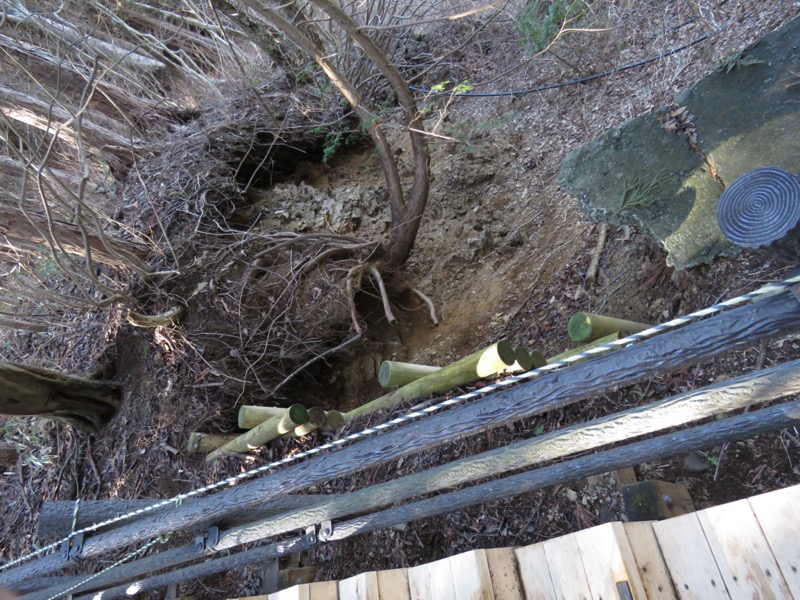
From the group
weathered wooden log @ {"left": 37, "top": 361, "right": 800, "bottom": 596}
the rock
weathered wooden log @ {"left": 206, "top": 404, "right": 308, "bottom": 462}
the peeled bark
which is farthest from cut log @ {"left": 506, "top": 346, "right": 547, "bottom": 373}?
the peeled bark

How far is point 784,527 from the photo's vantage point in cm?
169

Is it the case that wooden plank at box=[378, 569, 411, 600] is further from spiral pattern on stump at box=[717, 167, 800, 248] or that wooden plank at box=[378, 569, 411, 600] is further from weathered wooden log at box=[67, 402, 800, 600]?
spiral pattern on stump at box=[717, 167, 800, 248]

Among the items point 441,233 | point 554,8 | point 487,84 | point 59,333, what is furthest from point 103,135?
point 554,8

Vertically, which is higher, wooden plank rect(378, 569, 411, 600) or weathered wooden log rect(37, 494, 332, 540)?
weathered wooden log rect(37, 494, 332, 540)

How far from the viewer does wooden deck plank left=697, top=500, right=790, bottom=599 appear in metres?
1.71

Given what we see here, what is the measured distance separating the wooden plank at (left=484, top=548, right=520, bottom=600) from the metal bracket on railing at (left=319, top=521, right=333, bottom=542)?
137 cm

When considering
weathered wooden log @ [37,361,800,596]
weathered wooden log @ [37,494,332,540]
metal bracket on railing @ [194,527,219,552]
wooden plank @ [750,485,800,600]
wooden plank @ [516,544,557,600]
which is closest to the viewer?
wooden plank @ [750,485,800,600]

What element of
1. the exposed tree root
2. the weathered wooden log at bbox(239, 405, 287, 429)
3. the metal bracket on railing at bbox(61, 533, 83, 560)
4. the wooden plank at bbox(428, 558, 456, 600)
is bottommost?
the wooden plank at bbox(428, 558, 456, 600)

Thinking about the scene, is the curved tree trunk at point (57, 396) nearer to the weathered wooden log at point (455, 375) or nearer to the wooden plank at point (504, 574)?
the weathered wooden log at point (455, 375)

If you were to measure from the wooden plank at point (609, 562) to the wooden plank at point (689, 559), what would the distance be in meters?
0.15

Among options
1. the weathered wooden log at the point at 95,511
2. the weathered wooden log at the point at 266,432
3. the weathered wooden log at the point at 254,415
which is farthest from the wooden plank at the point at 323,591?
the weathered wooden log at the point at 254,415

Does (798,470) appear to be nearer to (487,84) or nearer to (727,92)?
(727,92)

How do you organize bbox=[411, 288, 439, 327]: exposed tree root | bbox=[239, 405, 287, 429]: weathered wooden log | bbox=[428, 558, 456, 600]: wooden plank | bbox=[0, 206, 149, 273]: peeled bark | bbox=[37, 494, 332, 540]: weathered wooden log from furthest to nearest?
bbox=[411, 288, 439, 327]: exposed tree root
bbox=[0, 206, 149, 273]: peeled bark
bbox=[239, 405, 287, 429]: weathered wooden log
bbox=[37, 494, 332, 540]: weathered wooden log
bbox=[428, 558, 456, 600]: wooden plank

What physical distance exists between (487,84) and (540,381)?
6.24 meters
